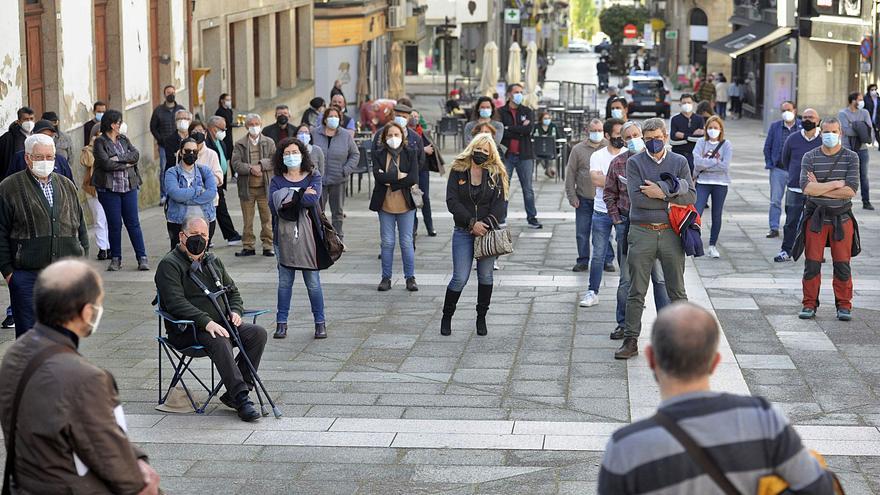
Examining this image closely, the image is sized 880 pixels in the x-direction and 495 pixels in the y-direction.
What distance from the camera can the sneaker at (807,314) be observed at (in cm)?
1188

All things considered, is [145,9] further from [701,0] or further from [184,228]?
[701,0]

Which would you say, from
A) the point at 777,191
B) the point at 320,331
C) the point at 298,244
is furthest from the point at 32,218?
the point at 777,191

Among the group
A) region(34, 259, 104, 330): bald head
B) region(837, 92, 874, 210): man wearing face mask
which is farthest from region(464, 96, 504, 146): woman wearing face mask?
region(34, 259, 104, 330): bald head

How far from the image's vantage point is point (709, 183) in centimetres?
1591

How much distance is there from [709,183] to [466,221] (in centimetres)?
545

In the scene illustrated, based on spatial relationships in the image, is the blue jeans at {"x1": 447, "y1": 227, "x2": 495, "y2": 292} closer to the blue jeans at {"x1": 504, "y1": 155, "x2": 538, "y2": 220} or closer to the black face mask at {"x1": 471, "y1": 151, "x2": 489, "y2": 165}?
the black face mask at {"x1": 471, "y1": 151, "x2": 489, "y2": 165}

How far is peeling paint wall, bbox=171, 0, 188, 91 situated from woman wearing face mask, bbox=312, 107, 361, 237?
8.64 metres

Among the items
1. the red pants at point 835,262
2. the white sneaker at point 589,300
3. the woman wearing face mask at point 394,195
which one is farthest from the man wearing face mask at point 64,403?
the woman wearing face mask at point 394,195

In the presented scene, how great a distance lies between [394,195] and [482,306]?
2.40 metres

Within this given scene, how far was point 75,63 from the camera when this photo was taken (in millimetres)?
18609

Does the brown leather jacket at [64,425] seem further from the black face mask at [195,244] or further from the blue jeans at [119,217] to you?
the blue jeans at [119,217]

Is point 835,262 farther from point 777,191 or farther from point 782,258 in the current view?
point 777,191

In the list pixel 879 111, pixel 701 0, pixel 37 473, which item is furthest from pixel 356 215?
pixel 701 0

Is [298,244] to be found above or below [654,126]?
below
